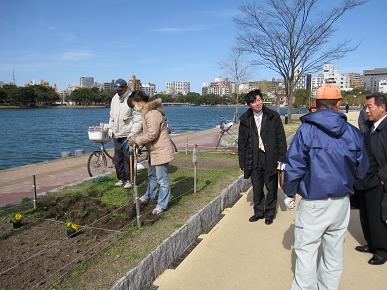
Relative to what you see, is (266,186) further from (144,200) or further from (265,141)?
(144,200)

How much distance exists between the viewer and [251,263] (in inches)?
147

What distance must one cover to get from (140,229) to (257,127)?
2.17 meters

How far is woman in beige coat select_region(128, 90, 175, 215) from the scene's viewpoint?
15.3 ft

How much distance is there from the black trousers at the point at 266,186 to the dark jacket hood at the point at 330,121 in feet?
7.56

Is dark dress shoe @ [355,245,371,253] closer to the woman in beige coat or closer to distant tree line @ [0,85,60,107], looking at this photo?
the woman in beige coat

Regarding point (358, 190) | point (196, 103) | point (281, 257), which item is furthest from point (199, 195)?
point (196, 103)

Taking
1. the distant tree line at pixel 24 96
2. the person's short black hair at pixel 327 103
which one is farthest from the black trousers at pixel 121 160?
the distant tree line at pixel 24 96

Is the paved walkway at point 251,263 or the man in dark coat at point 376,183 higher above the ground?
the man in dark coat at point 376,183

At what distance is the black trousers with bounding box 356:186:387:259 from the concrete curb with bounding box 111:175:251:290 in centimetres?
198

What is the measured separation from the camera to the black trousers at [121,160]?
6.60m

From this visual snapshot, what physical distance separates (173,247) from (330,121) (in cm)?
215

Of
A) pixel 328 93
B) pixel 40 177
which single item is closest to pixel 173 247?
pixel 328 93

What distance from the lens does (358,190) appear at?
3.86m

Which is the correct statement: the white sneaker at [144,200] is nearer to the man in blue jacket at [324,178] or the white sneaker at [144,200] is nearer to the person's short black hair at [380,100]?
the man in blue jacket at [324,178]
